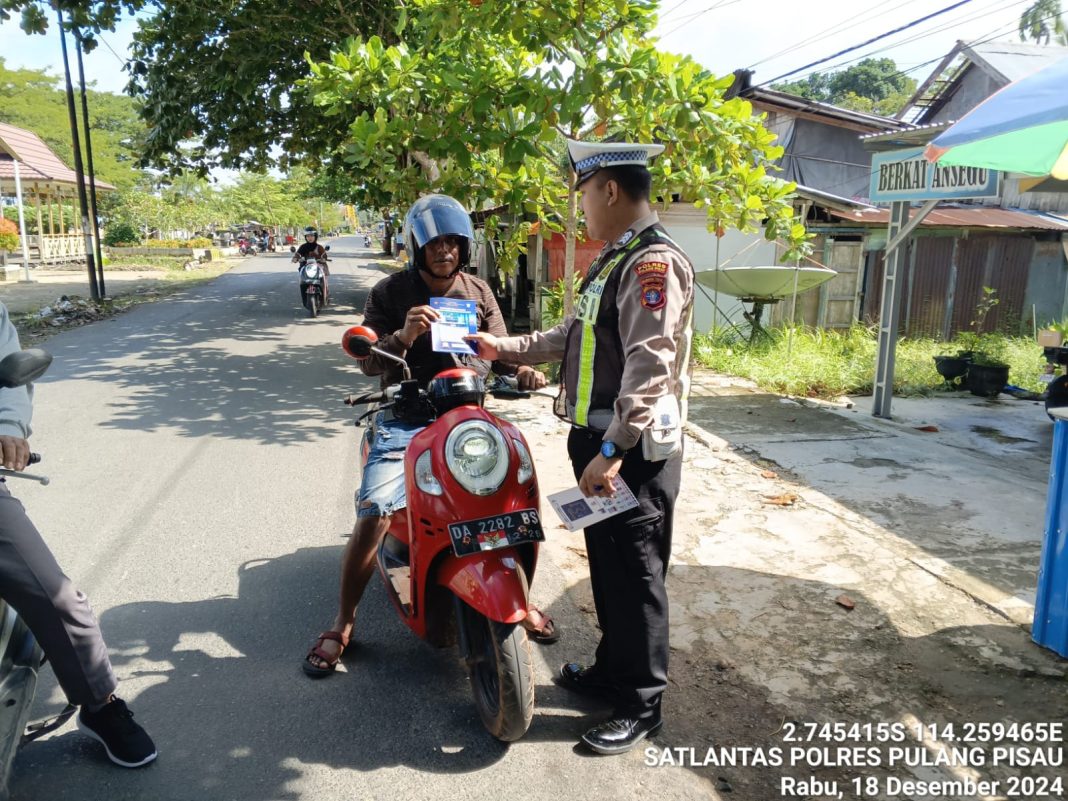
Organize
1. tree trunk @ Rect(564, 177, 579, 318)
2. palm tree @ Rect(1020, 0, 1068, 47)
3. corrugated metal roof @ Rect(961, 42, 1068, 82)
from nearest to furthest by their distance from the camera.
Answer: tree trunk @ Rect(564, 177, 579, 318) → corrugated metal roof @ Rect(961, 42, 1068, 82) → palm tree @ Rect(1020, 0, 1068, 47)

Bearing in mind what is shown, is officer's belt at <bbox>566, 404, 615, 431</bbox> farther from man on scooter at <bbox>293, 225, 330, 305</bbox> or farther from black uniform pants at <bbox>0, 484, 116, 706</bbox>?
man on scooter at <bbox>293, 225, 330, 305</bbox>

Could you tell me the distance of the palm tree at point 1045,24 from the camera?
29670 millimetres

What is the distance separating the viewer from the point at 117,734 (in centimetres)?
248

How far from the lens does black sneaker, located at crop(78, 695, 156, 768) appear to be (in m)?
2.48

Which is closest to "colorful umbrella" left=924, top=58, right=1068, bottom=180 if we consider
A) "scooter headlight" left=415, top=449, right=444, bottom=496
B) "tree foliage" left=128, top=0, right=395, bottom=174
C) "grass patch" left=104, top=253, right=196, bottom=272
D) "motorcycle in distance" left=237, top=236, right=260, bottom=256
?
"scooter headlight" left=415, top=449, right=444, bottom=496

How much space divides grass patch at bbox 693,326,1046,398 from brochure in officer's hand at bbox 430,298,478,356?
6.80 metres

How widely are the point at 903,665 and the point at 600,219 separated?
2.26m

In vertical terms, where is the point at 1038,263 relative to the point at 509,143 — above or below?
below

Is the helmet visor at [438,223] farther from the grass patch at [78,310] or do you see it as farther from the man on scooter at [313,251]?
the man on scooter at [313,251]

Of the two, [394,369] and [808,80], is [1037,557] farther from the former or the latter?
[808,80]

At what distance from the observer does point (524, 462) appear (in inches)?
110

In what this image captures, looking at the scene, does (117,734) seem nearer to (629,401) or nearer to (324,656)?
(324,656)

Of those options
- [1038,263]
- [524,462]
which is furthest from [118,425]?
[1038,263]

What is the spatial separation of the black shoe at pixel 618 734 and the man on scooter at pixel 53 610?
1471mm
